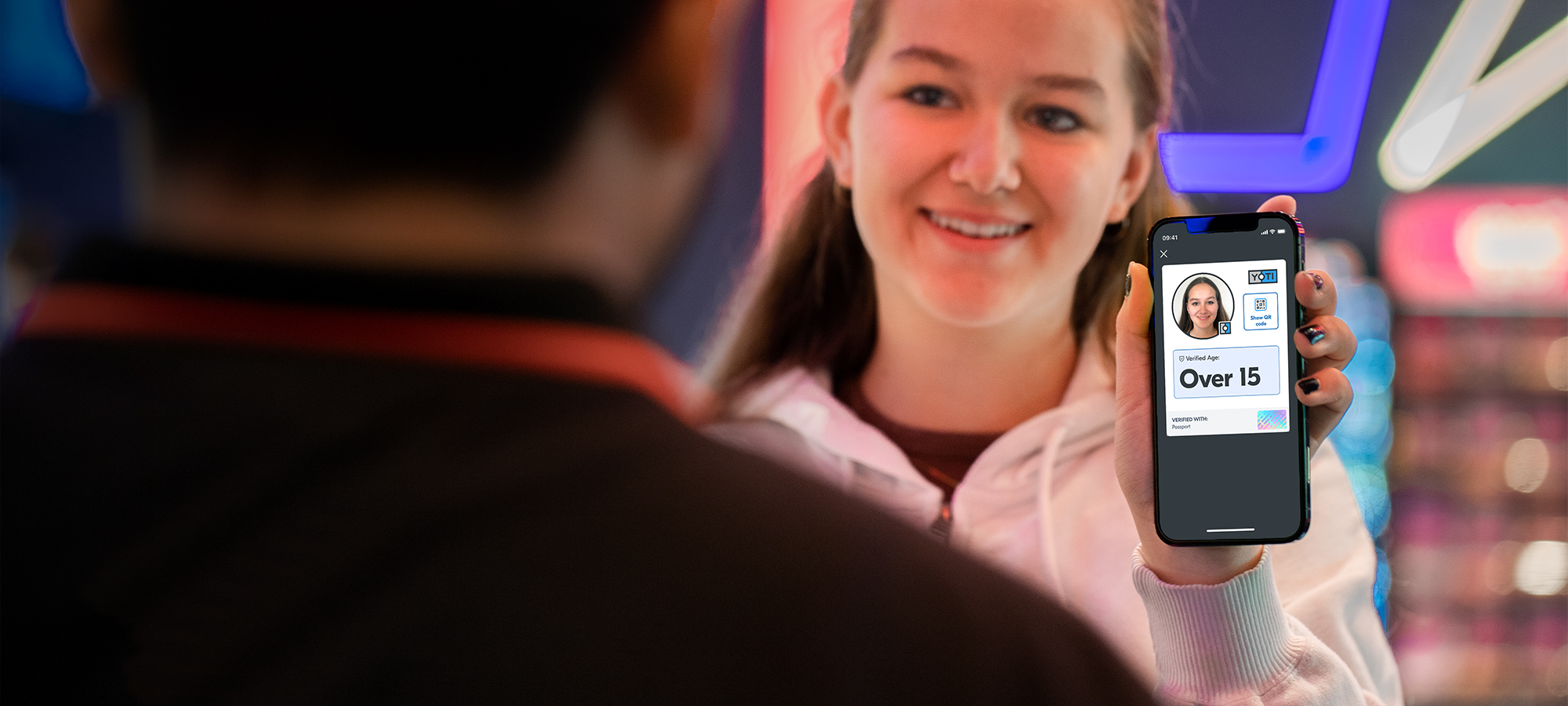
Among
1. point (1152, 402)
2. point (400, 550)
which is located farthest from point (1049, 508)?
point (400, 550)

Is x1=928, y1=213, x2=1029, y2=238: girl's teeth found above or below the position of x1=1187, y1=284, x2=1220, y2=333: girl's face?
above

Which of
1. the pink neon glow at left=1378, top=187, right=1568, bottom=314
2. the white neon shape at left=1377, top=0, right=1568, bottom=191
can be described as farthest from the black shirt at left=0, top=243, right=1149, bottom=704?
the pink neon glow at left=1378, top=187, right=1568, bottom=314

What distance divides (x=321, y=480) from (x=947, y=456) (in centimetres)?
72

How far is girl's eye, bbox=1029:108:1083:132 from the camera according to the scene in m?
0.99

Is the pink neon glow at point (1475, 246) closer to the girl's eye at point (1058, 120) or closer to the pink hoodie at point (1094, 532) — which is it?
the pink hoodie at point (1094, 532)

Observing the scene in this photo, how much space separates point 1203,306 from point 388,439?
685 millimetres

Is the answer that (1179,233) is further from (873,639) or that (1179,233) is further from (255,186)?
(255,186)

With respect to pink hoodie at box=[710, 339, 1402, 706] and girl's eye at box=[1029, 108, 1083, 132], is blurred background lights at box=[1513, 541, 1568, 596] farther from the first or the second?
girl's eye at box=[1029, 108, 1083, 132]

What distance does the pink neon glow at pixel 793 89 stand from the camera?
3.71 feet

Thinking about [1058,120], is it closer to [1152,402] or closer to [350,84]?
[1152,402]

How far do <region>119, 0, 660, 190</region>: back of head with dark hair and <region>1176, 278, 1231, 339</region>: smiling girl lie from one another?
61 cm

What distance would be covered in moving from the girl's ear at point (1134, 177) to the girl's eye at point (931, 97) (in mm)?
180

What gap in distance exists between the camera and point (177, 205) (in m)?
0.48

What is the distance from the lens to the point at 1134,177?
40.8 inches
